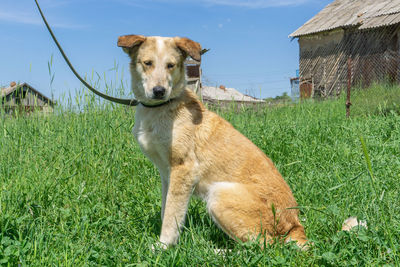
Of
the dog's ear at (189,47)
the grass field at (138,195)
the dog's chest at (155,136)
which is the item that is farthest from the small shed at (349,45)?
the dog's chest at (155,136)

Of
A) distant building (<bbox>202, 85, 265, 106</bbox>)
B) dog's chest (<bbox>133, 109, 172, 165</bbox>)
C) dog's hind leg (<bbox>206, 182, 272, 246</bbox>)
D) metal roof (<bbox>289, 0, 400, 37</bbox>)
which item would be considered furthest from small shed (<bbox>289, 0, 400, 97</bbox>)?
dog's hind leg (<bbox>206, 182, 272, 246</bbox>)

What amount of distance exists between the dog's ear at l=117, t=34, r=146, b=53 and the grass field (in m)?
1.50

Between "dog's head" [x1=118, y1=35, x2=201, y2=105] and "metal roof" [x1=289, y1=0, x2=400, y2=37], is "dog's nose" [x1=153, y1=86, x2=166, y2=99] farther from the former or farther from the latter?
"metal roof" [x1=289, y1=0, x2=400, y2=37]

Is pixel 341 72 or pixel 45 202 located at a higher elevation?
pixel 341 72

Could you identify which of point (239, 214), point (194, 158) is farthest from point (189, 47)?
point (239, 214)

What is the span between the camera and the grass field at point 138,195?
2.46 meters

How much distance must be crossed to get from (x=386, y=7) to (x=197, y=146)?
20321mm

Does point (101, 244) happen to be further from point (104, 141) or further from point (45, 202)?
point (104, 141)

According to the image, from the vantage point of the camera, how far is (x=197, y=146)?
10.3ft

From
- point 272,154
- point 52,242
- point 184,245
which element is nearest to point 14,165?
point 52,242

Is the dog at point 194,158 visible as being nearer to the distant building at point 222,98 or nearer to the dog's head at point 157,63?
the dog's head at point 157,63

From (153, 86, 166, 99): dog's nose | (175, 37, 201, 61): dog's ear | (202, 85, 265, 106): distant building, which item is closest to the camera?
(153, 86, 166, 99): dog's nose

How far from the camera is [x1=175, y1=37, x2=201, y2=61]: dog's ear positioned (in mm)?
3157

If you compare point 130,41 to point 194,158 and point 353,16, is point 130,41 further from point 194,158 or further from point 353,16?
point 353,16
